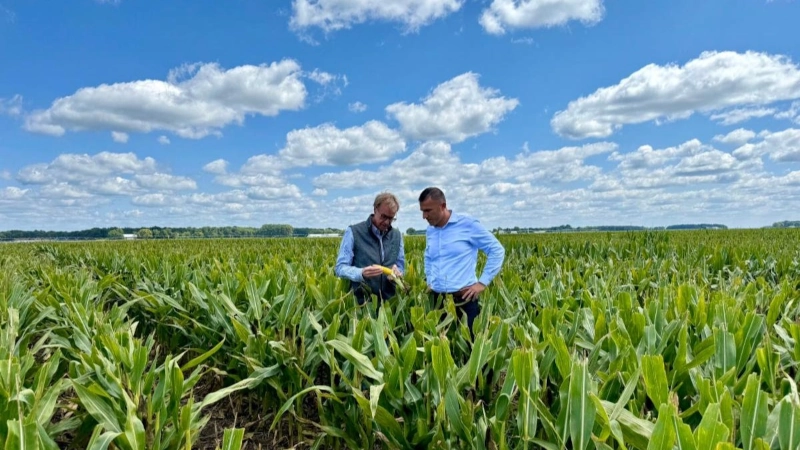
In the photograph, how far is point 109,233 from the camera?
57.9 meters

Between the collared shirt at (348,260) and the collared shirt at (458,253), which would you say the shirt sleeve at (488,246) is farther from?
the collared shirt at (348,260)

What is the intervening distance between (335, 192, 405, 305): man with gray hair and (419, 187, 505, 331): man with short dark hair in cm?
37

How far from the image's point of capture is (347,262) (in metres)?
4.25

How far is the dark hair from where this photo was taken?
3795 millimetres

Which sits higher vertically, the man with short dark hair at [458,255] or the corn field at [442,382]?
the man with short dark hair at [458,255]

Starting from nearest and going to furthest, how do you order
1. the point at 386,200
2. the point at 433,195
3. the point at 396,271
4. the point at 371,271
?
the point at 433,195 → the point at 371,271 → the point at 386,200 → the point at 396,271

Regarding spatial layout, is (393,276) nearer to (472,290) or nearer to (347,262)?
(347,262)

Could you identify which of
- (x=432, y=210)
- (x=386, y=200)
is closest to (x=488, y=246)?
(x=432, y=210)

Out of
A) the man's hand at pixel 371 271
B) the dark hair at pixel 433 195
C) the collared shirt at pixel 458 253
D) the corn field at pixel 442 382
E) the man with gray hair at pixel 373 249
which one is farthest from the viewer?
the man with gray hair at pixel 373 249

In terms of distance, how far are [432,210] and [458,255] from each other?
0.47 meters

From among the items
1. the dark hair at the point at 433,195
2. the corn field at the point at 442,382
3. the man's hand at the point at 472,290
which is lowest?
the corn field at the point at 442,382

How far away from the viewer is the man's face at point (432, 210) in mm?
3799

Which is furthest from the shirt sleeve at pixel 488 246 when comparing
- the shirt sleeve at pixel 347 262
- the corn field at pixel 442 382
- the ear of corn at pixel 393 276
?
A: the shirt sleeve at pixel 347 262

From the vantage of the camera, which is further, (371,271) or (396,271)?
(396,271)
